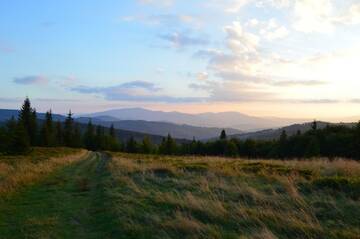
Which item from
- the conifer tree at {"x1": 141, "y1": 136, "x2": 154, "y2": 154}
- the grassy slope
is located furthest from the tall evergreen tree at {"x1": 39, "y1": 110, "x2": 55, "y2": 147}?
the grassy slope

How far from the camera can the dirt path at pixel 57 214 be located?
10.2 meters

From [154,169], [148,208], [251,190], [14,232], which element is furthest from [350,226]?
[154,169]

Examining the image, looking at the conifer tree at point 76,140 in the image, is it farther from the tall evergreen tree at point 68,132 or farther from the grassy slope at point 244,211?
the grassy slope at point 244,211

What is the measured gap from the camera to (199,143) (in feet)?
349

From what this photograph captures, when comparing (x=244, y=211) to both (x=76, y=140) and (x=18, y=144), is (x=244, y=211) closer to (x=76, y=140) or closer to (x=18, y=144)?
(x=18, y=144)

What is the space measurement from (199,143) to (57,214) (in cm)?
9428

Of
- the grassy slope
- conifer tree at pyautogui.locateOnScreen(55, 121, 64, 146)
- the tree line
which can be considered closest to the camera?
the grassy slope

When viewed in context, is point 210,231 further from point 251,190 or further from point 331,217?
point 251,190

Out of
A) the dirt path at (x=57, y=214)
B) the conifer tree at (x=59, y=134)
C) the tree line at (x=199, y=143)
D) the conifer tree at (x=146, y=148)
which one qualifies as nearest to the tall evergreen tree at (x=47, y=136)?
→ the tree line at (x=199, y=143)

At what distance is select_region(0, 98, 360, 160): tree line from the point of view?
60.6 metres

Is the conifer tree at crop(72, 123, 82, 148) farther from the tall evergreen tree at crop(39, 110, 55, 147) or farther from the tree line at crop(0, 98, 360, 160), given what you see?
the tall evergreen tree at crop(39, 110, 55, 147)

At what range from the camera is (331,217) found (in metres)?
10.2

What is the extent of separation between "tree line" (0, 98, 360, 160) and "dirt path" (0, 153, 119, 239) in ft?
131

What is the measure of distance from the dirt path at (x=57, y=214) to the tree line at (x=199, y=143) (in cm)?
3993
